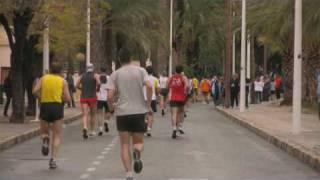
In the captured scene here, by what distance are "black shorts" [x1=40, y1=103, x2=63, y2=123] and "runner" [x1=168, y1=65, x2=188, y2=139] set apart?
6.88 m

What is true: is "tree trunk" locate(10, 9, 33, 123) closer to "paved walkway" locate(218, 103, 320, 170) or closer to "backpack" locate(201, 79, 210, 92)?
"paved walkway" locate(218, 103, 320, 170)

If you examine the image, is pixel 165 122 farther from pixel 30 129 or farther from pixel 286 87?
pixel 286 87

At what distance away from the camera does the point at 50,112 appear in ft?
47.3

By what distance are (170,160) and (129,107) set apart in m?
4.57

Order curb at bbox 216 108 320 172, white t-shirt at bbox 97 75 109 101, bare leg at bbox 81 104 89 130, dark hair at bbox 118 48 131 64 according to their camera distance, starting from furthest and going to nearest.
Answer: white t-shirt at bbox 97 75 109 101 < bare leg at bbox 81 104 89 130 < curb at bbox 216 108 320 172 < dark hair at bbox 118 48 131 64

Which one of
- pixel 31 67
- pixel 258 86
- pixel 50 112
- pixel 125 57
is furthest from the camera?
pixel 258 86

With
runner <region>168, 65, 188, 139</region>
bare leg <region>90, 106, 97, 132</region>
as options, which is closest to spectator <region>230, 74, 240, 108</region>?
runner <region>168, 65, 188, 139</region>

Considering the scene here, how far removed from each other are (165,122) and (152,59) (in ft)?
112

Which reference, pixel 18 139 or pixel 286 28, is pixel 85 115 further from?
pixel 286 28

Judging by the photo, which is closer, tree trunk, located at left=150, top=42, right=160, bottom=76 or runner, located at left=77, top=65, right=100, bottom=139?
runner, located at left=77, top=65, right=100, bottom=139

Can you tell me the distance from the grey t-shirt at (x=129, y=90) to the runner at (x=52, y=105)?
3201 mm

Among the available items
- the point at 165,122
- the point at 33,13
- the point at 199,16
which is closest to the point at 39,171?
the point at 33,13

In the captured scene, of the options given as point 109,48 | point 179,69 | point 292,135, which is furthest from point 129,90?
point 109,48

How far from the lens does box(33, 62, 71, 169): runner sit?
1427 centimetres
